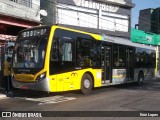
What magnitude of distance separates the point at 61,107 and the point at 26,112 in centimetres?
140

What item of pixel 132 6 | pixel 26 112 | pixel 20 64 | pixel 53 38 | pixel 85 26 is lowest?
pixel 26 112

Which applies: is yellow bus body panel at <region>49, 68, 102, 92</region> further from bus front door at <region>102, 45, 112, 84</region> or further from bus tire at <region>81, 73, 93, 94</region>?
bus front door at <region>102, 45, 112, 84</region>

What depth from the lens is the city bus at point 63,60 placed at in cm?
1208

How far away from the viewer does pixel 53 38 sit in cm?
1238

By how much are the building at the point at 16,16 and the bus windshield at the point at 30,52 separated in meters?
6.02

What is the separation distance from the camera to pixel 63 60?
12.8m

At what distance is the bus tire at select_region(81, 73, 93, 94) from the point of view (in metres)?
14.1

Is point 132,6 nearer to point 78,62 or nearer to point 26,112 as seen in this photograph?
point 78,62

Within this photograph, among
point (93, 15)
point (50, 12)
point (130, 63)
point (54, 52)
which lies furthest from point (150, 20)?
point (54, 52)

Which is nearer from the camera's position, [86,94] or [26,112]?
[26,112]

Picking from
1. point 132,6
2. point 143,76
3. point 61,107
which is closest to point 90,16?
point 132,6

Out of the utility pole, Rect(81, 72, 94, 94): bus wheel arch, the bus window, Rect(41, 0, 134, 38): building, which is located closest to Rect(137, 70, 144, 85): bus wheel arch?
the bus window

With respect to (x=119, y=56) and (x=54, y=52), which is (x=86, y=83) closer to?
(x=54, y=52)

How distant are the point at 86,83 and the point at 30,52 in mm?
3340
